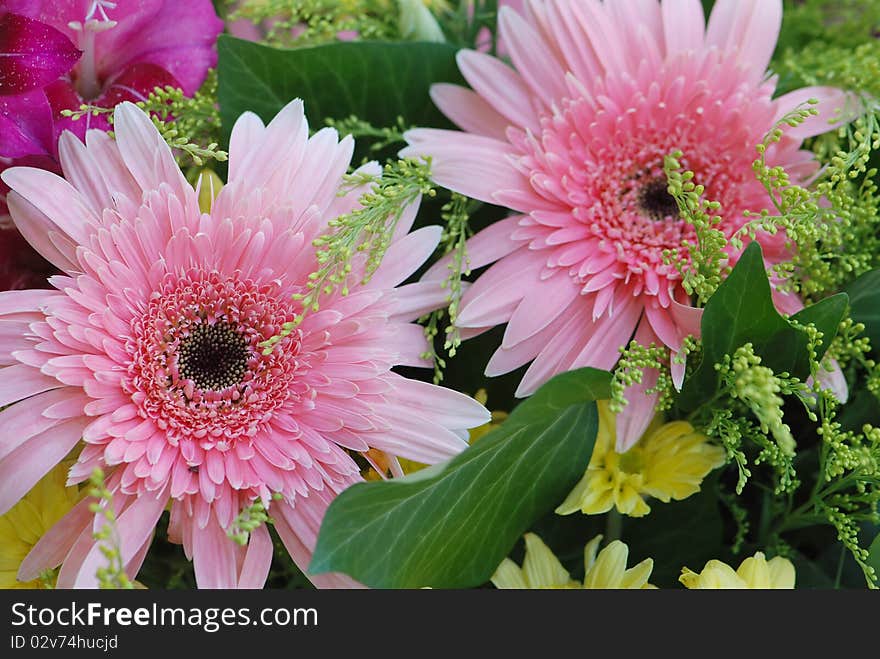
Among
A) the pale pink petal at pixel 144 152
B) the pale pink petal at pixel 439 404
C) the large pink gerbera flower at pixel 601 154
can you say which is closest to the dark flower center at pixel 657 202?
the large pink gerbera flower at pixel 601 154

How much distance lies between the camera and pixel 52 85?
600 mm

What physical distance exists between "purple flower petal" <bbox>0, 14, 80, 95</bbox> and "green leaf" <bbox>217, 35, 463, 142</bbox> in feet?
0.36

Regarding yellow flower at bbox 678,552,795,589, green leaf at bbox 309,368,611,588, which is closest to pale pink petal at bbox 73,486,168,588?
green leaf at bbox 309,368,611,588

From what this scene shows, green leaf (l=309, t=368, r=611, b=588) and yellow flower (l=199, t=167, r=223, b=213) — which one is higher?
yellow flower (l=199, t=167, r=223, b=213)

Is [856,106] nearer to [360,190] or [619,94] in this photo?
[619,94]

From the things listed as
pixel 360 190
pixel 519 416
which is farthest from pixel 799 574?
pixel 360 190

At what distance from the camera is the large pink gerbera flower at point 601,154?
→ 1.95 ft

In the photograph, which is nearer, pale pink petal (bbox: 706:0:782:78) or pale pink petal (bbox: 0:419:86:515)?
pale pink petal (bbox: 0:419:86:515)

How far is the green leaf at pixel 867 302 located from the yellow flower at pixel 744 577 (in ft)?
0.60

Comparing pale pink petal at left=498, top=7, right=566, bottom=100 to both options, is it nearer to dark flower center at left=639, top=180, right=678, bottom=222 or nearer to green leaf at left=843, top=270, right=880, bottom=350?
dark flower center at left=639, top=180, right=678, bottom=222

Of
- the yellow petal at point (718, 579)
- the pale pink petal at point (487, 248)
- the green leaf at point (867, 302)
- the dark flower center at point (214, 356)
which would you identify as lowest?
the yellow petal at point (718, 579)

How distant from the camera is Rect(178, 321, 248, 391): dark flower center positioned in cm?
59

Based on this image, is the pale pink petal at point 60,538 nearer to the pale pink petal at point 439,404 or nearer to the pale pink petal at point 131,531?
the pale pink petal at point 131,531

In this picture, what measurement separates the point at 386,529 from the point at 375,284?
156 millimetres
